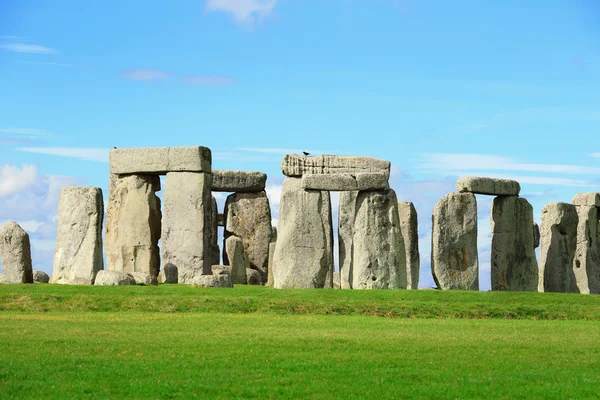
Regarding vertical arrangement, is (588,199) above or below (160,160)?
below

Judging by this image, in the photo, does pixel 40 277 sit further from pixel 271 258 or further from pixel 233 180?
pixel 233 180

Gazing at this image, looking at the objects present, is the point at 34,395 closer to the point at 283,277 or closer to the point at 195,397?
the point at 195,397

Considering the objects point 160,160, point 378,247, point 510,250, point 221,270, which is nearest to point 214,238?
point 221,270

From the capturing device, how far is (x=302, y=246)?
1102 inches

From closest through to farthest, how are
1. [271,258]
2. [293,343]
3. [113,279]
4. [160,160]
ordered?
[293,343] < [113,279] < [160,160] < [271,258]

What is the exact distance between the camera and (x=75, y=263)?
3005 centimetres

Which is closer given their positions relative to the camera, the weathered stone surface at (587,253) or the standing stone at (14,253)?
the standing stone at (14,253)

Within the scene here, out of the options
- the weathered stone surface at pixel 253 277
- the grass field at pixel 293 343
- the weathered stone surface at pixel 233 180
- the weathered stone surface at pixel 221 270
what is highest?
the weathered stone surface at pixel 233 180

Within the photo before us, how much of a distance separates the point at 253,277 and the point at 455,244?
23.5 ft

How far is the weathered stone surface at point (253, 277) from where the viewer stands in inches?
1378

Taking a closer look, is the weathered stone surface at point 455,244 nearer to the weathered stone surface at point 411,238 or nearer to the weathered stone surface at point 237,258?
the weathered stone surface at point 411,238

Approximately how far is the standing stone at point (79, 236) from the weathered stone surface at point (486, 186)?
989cm

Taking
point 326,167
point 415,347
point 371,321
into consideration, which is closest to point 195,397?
point 415,347

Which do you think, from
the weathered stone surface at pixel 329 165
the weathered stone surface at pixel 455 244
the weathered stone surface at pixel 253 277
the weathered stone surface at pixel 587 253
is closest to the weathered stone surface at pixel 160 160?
the weathered stone surface at pixel 329 165
